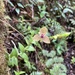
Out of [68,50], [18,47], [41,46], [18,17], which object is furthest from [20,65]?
[68,50]

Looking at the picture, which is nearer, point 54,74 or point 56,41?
point 54,74

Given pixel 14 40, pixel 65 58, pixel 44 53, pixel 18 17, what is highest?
pixel 18 17

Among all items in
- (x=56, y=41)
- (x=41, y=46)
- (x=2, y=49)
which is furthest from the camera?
(x=56, y=41)

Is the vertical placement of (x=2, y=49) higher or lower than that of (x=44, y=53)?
higher

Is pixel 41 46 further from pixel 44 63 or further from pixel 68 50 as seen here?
pixel 68 50

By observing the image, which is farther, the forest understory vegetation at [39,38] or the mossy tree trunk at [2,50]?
the forest understory vegetation at [39,38]

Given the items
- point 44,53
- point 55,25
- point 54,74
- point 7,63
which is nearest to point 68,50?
point 55,25

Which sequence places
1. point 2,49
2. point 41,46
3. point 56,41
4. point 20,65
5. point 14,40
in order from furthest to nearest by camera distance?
1. point 56,41
2. point 41,46
3. point 14,40
4. point 20,65
5. point 2,49

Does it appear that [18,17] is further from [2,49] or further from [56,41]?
[2,49]

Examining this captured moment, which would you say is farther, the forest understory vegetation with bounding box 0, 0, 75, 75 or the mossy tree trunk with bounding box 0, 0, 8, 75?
the forest understory vegetation with bounding box 0, 0, 75, 75

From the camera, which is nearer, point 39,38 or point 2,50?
point 2,50
